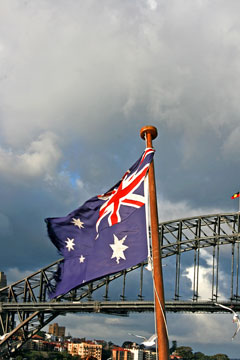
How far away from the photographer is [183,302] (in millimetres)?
59312

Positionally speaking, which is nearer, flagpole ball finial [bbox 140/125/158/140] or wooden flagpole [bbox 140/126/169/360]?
wooden flagpole [bbox 140/126/169/360]

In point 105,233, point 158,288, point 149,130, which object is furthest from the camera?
point 105,233

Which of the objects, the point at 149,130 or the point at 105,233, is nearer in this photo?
the point at 149,130

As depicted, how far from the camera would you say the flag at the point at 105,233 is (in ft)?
35.4

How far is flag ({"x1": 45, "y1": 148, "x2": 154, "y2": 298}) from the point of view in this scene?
10797 millimetres

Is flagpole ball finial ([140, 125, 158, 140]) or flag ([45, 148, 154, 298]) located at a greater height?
flagpole ball finial ([140, 125, 158, 140])

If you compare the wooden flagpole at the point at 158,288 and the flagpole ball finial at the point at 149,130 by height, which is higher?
the flagpole ball finial at the point at 149,130

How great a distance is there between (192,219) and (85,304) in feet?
59.4

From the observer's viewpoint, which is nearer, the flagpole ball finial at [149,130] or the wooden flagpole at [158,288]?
the wooden flagpole at [158,288]

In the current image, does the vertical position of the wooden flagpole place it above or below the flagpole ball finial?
below

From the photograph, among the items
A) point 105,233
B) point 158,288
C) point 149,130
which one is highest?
point 149,130

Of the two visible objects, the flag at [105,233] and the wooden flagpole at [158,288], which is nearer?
the wooden flagpole at [158,288]

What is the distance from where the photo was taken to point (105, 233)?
11656mm

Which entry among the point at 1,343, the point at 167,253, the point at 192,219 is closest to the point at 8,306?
the point at 1,343
